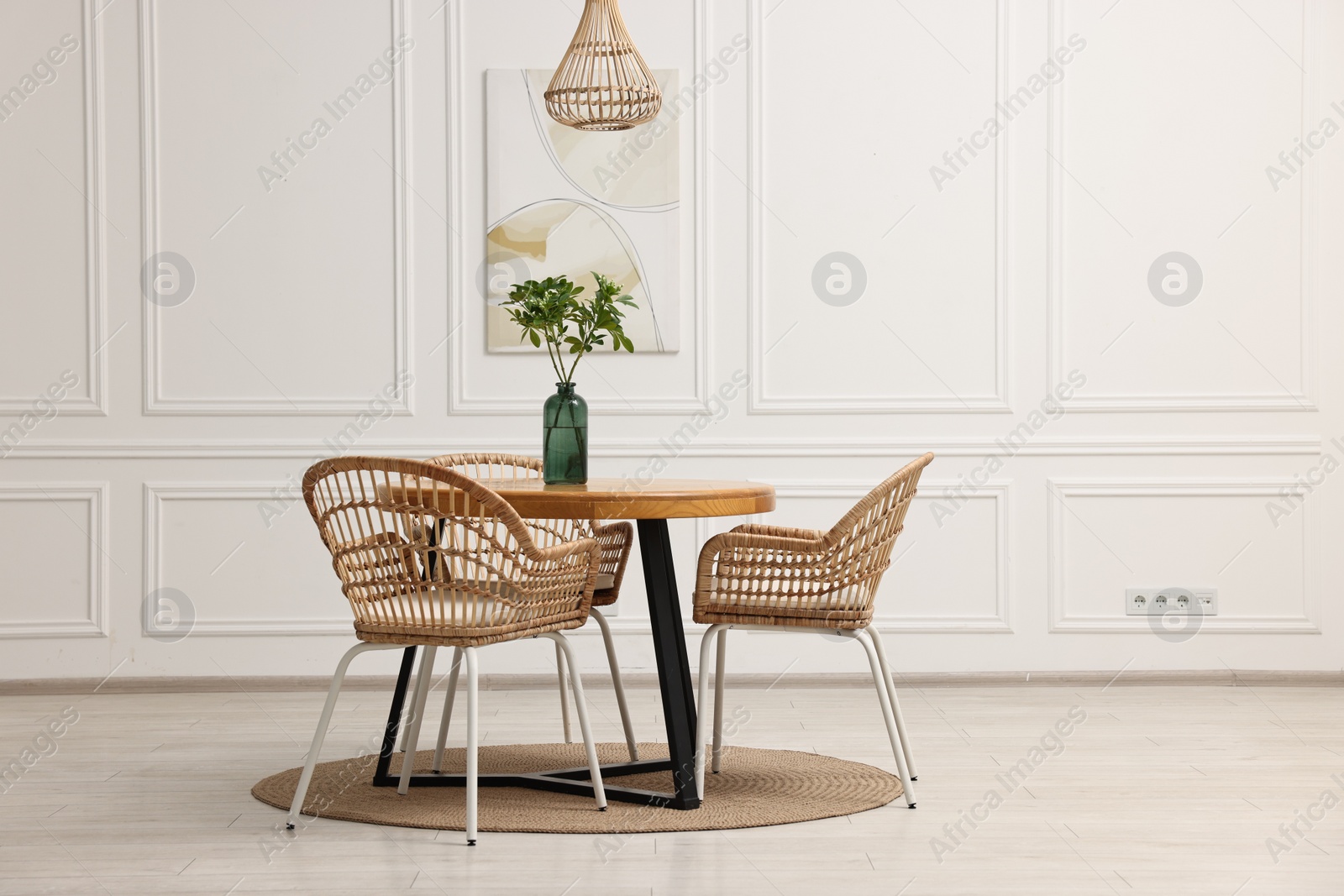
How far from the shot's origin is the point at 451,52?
4.20m

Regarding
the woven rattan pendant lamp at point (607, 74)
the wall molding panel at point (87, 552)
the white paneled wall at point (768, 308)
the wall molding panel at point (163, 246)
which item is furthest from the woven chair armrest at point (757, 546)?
the wall molding panel at point (87, 552)

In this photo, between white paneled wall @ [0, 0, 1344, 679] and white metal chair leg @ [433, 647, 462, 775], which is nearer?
white metal chair leg @ [433, 647, 462, 775]

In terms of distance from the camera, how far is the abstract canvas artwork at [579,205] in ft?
13.7

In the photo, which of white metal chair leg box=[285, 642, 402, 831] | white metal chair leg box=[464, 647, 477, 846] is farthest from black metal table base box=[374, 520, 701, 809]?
white metal chair leg box=[464, 647, 477, 846]

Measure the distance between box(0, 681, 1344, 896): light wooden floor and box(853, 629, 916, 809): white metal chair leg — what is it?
2.0 inches

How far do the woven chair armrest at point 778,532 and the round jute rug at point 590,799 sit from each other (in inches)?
22.8

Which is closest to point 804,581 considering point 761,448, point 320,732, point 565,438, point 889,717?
point 889,717

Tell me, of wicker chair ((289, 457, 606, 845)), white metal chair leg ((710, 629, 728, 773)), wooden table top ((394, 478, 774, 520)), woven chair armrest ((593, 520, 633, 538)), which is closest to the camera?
wicker chair ((289, 457, 606, 845))

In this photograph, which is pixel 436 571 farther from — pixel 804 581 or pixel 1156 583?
pixel 1156 583

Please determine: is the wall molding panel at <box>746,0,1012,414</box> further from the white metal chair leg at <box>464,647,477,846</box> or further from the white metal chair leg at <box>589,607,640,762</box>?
the white metal chair leg at <box>464,647,477,846</box>

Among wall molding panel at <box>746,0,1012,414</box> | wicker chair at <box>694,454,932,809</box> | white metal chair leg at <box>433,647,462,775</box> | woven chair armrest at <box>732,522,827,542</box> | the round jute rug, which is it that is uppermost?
wall molding panel at <box>746,0,1012,414</box>

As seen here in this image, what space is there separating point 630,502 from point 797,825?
0.76m

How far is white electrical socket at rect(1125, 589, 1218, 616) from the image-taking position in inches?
166

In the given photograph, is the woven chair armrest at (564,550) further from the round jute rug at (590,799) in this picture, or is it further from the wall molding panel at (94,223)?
the wall molding panel at (94,223)
